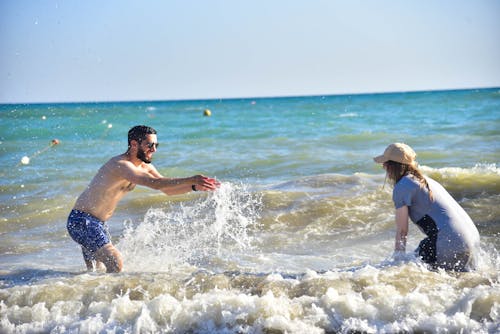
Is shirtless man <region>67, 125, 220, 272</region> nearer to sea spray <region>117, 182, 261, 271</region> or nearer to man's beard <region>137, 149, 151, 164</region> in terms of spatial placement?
man's beard <region>137, 149, 151, 164</region>

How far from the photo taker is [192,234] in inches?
340

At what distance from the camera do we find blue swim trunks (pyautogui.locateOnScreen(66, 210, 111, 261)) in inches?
232

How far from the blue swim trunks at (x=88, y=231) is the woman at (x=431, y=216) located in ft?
9.00

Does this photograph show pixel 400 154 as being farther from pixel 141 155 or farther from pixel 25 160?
pixel 25 160

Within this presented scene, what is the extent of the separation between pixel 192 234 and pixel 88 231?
9.37 feet

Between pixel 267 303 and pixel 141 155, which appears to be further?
pixel 141 155

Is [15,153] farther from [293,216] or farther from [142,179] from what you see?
[142,179]

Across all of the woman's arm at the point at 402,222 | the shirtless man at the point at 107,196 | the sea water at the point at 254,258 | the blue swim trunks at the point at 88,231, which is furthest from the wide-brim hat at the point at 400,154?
the blue swim trunks at the point at 88,231

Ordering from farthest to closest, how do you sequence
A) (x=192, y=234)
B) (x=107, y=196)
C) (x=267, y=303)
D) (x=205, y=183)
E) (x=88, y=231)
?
1. (x=192, y=234)
2. (x=107, y=196)
3. (x=88, y=231)
4. (x=205, y=183)
5. (x=267, y=303)

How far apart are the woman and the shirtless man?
196 cm

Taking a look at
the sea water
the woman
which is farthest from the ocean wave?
the woman

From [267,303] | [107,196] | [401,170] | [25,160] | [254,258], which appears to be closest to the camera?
[267,303]

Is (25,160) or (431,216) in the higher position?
(431,216)

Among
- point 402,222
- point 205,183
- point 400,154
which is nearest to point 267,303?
point 205,183
